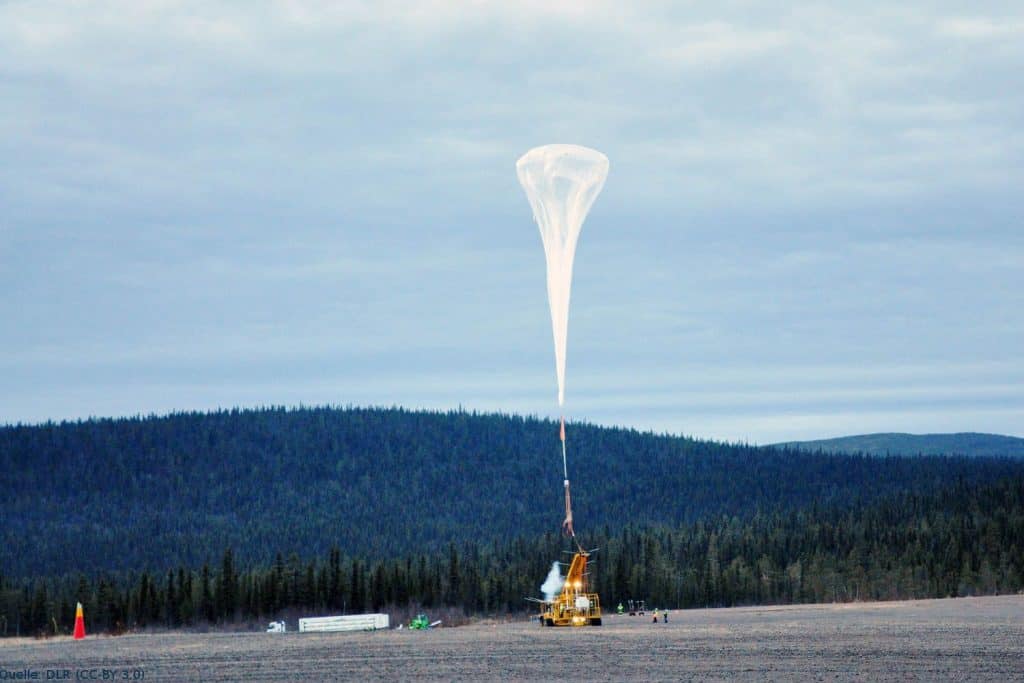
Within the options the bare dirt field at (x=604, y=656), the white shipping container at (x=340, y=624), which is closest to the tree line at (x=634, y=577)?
the white shipping container at (x=340, y=624)

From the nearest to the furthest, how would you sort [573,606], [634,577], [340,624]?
[573,606] < [340,624] < [634,577]

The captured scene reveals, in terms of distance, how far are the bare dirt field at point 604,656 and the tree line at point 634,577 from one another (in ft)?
201

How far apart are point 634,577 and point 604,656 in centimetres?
9550

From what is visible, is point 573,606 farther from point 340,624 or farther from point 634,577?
point 634,577

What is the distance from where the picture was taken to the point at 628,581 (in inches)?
5807

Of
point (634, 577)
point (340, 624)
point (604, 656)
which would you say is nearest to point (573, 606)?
point (604, 656)

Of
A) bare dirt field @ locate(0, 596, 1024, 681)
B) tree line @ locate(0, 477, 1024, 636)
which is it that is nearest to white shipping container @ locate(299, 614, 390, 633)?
bare dirt field @ locate(0, 596, 1024, 681)

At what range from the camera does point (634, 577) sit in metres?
148

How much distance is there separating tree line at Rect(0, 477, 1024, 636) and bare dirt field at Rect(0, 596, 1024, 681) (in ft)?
201

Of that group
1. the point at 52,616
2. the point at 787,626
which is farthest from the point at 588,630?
the point at 52,616

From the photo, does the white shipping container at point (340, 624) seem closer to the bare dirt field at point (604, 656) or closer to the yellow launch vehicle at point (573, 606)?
the bare dirt field at point (604, 656)

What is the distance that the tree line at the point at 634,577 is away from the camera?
14125cm

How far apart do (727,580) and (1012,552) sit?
30.9 meters

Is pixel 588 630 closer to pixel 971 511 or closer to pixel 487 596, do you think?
pixel 487 596
